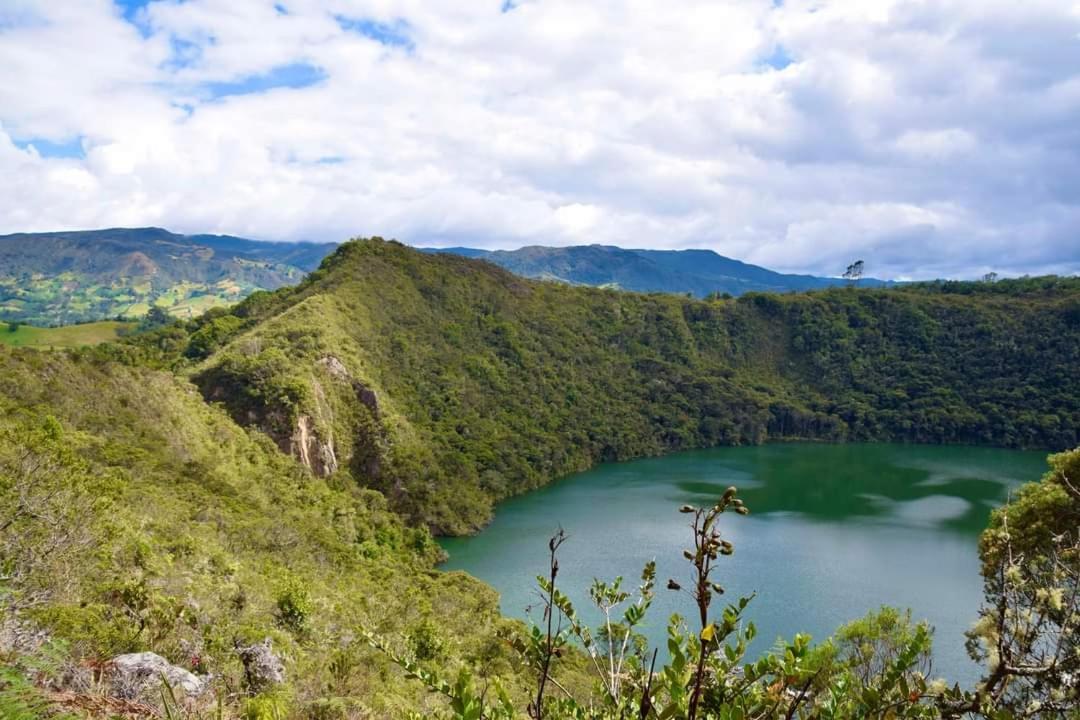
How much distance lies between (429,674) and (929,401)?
96889 millimetres

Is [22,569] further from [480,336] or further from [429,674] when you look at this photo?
[480,336]

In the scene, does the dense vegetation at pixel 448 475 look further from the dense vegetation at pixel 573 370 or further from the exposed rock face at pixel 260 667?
the dense vegetation at pixel 573 370

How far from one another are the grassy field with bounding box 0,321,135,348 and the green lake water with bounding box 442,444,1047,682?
205 ft

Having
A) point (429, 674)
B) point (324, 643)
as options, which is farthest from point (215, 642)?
point (429, 674)

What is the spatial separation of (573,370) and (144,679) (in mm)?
76279

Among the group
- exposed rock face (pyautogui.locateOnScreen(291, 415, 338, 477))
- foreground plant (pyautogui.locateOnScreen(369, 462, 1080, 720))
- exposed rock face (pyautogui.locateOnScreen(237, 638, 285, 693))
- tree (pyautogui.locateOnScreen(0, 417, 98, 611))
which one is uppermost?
foreground plant (pyautogui.locateOnScreen(369, 462, 1080, 720))

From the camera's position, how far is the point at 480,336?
78.4m

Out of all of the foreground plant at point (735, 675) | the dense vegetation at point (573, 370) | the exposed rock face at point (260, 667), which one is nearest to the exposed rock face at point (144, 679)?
the exposed rock face at point (260, 667)

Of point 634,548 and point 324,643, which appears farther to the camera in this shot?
point 634,548

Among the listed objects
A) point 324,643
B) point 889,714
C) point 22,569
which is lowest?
point 324,643

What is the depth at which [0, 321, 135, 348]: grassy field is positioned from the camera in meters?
79.3

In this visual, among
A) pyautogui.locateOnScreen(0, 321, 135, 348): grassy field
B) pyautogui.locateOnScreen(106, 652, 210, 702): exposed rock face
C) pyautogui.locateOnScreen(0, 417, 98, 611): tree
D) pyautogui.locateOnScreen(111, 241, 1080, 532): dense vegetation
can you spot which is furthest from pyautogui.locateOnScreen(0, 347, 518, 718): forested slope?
pyautogui.locateOnScreen(0, 321, 135, 348): grassy field

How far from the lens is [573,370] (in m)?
83.7

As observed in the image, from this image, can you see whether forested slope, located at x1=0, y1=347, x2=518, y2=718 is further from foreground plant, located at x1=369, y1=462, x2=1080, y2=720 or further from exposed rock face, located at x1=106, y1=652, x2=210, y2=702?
foreground plant, located at x1=369, y1=462, x2=1080, y2=720
